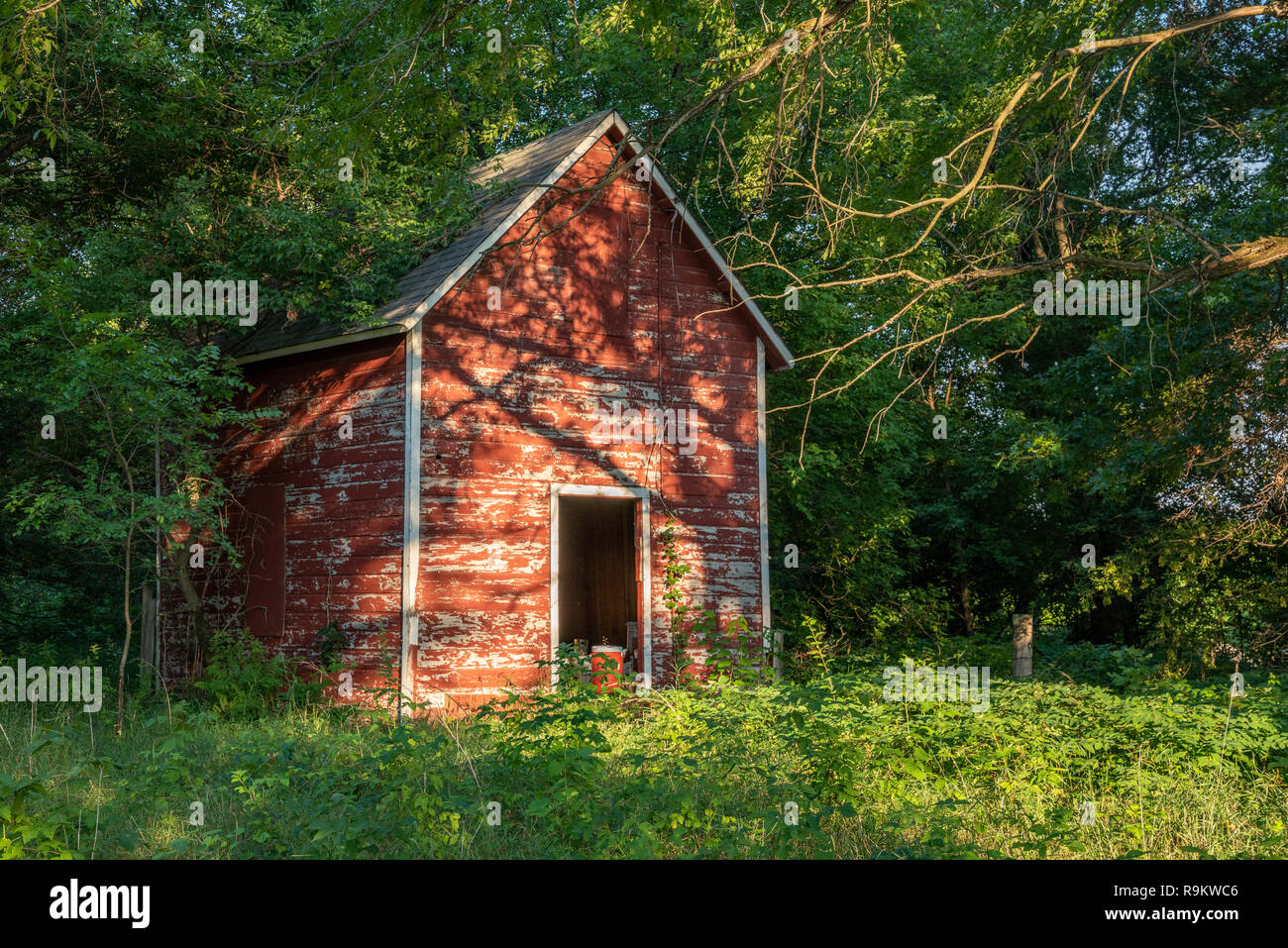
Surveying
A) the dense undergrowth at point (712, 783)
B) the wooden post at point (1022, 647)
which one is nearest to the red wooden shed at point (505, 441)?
the dense undergrowth at point (712, 783)

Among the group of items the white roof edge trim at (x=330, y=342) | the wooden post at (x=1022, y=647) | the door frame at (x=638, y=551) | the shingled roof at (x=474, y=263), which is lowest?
the wooden post at (x=1022, y=647)

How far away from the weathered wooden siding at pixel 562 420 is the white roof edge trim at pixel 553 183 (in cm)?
20

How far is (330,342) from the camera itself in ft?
40.3

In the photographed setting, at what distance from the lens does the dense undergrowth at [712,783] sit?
21.0 feet

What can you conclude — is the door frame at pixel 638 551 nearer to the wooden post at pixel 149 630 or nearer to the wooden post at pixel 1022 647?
the wooden post at pixel 1022 647

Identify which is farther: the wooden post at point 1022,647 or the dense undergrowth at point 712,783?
the wooden post at point 1022,647

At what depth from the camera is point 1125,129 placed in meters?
20.9

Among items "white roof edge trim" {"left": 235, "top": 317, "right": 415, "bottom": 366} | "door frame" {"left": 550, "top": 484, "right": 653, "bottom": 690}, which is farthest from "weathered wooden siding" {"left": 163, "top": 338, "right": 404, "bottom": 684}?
"door frame" {"left": 550, "top": 484, "right": 653, "bottom": 690}

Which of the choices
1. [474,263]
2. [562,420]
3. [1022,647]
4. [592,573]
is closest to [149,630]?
[592,573]

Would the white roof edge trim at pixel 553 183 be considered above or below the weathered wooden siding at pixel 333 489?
above

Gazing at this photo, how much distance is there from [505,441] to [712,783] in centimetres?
579

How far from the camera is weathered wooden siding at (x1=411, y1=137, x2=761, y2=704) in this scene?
39.2 ft

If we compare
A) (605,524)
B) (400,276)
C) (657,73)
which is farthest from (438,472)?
(657,73)
